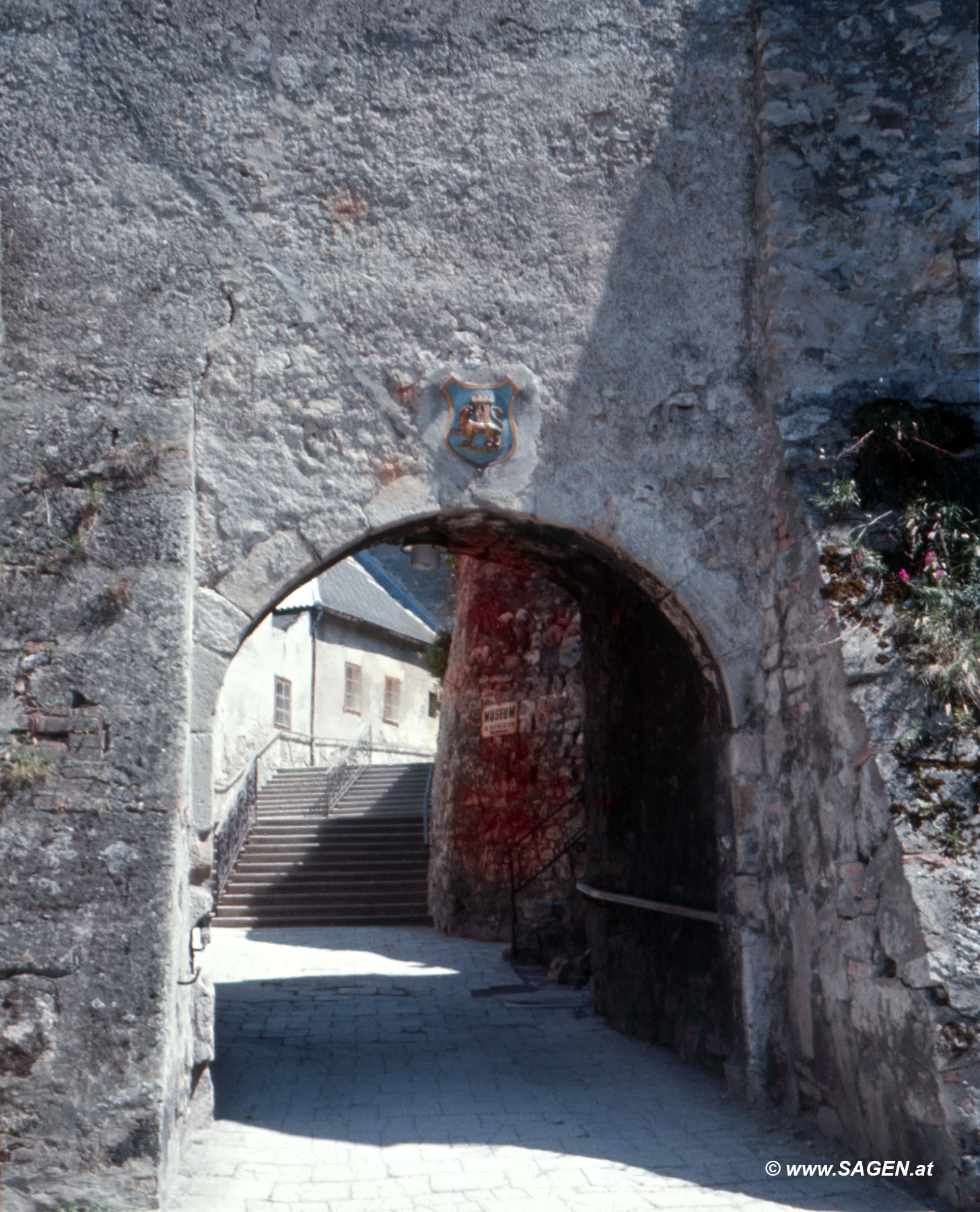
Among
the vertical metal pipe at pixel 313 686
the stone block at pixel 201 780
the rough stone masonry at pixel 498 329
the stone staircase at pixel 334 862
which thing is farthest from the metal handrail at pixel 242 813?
the rough stone masonry at pixel 498 329

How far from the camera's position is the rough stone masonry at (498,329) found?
425 cm

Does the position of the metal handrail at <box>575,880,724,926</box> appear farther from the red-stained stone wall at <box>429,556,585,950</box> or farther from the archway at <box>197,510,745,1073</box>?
the red-stained stone wall at <box>429,556,585,950</box>

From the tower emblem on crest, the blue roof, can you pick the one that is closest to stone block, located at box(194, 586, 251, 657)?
the tower emblem on crest

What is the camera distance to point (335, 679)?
20.4m

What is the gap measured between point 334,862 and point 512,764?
3.66 metres

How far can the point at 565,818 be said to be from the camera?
974 cm

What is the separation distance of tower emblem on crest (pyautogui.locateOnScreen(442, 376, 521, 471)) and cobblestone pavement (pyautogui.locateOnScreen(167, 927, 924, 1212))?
272 cm

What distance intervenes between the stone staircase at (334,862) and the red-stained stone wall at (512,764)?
3.00 ft

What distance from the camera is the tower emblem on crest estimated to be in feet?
15.6

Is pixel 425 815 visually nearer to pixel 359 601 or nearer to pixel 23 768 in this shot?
pixel 359 601

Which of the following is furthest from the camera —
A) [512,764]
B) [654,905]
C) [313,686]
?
[313,686]

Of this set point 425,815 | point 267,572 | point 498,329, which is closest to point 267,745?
point 425,815

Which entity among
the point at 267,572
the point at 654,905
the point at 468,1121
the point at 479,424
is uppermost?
the point at 479,424

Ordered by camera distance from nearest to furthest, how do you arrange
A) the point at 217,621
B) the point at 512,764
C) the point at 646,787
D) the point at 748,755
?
the point at 217,621 → the point at 748,755 → the point at 646,787 → the point at 512,764
